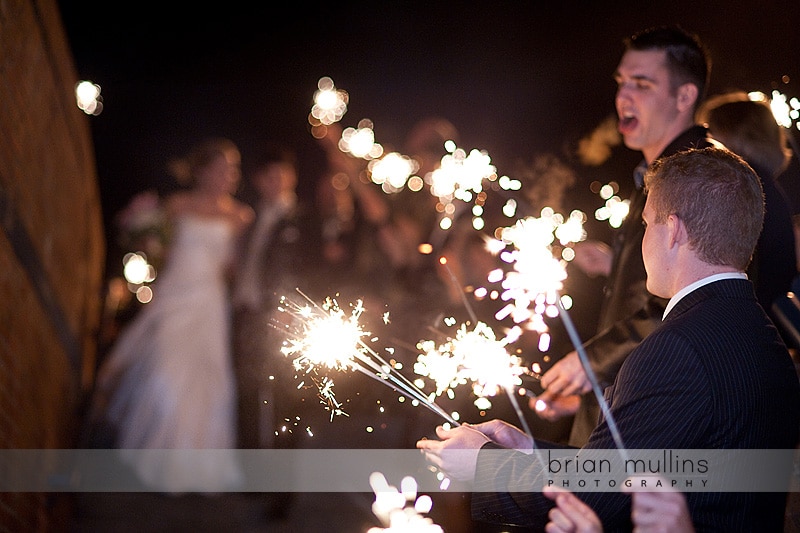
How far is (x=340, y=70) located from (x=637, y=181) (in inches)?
235

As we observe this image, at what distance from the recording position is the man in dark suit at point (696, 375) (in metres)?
2.09

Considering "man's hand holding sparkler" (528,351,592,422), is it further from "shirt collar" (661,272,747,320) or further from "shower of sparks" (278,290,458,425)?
"shirt collar" (661,272,747,320)

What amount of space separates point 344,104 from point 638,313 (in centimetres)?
631

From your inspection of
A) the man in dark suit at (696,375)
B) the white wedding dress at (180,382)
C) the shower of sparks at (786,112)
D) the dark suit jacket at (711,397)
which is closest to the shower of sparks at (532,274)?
the man in dark suit at (696,375)

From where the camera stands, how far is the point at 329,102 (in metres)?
8.95

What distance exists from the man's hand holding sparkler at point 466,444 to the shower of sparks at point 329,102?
662 centimetres

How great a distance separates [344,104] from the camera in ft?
29.6

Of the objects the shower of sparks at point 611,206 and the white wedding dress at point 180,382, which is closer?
the shower of sparks at point 611,206

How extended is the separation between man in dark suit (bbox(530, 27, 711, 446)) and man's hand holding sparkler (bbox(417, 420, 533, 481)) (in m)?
0.74

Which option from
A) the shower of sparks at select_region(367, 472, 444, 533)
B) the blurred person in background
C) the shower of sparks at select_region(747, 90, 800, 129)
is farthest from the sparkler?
the shower of sparks at select_region(747, 90, 800, 129)

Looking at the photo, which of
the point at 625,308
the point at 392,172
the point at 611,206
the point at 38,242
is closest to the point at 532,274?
the point at 625,308

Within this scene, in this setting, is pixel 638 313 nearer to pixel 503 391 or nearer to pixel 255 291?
pixel 503 391

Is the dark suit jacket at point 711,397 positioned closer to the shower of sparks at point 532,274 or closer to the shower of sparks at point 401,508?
the shower of sparks at point 532,274

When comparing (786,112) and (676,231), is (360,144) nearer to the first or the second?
(786,112)
